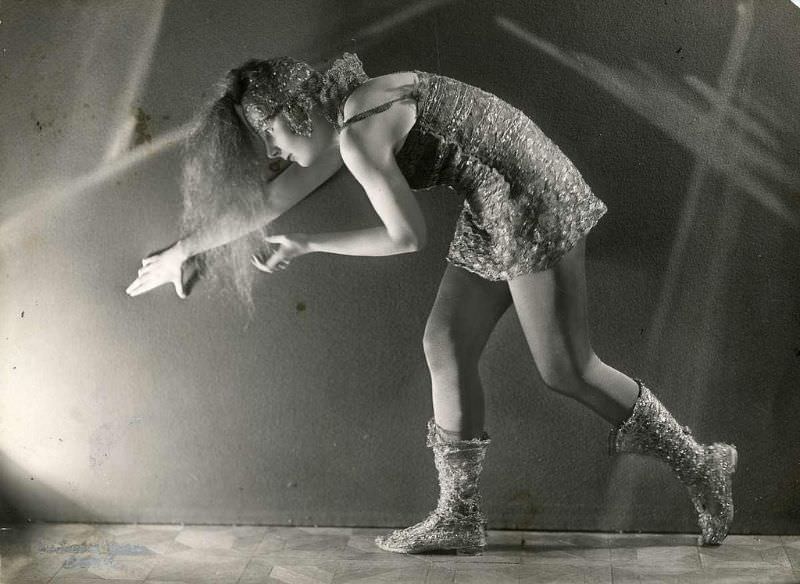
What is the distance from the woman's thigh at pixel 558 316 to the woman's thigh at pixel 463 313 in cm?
9

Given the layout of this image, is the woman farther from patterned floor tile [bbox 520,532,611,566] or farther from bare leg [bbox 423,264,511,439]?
patterned floor tile [bbox 520,532,611,566]

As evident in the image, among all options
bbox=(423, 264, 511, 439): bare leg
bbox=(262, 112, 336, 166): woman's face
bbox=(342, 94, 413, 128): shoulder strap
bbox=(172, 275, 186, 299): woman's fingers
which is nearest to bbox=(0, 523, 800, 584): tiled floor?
bbox=(423, 264, 511, 439): bare leg

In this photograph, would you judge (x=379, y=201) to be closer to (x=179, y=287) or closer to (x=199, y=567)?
(x=179, y=287)

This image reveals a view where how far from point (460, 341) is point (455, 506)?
1.59ft

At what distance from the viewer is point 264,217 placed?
317 centimetres

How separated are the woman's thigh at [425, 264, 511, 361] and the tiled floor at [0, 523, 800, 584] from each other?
0.60m

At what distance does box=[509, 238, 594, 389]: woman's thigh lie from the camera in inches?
120

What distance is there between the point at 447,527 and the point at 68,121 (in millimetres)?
1617

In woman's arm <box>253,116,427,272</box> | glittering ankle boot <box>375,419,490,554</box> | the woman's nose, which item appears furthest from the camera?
glittering ankle boot <box>375,419,490,554</box>

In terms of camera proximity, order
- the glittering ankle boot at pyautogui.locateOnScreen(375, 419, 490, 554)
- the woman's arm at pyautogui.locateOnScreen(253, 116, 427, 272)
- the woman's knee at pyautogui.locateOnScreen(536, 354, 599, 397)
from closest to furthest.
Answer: the woman's arm at pyautogui.locateOnScreen(253, 116, 427, 272)
the woman's knee at pyautogui.locateOnScreen(536, 354, 599, 397)
the glittering ankle boot at pyautogui.locateOnScreen(375, 419, 490, 554)

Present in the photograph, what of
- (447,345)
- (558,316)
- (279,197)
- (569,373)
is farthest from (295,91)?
(569,373)

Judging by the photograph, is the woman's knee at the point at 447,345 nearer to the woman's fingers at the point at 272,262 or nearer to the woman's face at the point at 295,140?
the woman's fingers at the point at 272,262

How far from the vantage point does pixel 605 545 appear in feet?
10.7

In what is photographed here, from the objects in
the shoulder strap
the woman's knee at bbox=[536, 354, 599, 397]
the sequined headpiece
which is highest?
the sequined headpiece
